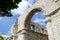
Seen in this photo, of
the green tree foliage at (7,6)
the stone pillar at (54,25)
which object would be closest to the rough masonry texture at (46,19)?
the stone pillar at (54,25)

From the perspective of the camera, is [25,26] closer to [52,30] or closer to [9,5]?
[52,30]

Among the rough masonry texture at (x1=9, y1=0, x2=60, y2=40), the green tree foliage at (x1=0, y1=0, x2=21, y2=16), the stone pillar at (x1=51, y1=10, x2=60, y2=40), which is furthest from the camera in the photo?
the rough masonry texture at (x1=9, y1=0, x2=60, y2=40)

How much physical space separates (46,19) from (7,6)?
5584 mm

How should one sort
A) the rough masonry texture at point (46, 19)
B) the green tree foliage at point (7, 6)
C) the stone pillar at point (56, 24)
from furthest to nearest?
1. the rough masonry texture at point (46, 19)
2. the stone pillar at point (56, 24)
3. the green tree foliage at point (7, 6)

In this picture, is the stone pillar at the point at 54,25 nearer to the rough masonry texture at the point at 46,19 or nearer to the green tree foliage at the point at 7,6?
the rough masonry texture at the point at 46,19

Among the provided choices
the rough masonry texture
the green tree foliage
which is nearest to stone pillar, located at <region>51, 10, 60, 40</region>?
the rough masonry texture

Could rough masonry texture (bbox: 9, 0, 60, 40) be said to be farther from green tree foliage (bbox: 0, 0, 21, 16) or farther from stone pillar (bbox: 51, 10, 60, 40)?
green tree foliage (bbox: 0, 0, 21, 16)

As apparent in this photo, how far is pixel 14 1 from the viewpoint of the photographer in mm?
5941

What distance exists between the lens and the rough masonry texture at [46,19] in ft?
33.6

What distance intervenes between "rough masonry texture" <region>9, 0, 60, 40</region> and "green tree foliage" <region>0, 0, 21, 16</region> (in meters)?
4.90

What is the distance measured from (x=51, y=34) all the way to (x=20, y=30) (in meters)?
4.49

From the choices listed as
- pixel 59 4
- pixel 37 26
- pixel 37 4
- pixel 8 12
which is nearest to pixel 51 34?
pixel 59 4

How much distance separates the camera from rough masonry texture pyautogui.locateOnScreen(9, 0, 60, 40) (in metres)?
10.2

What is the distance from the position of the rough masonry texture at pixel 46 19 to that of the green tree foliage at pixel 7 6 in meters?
4.90
